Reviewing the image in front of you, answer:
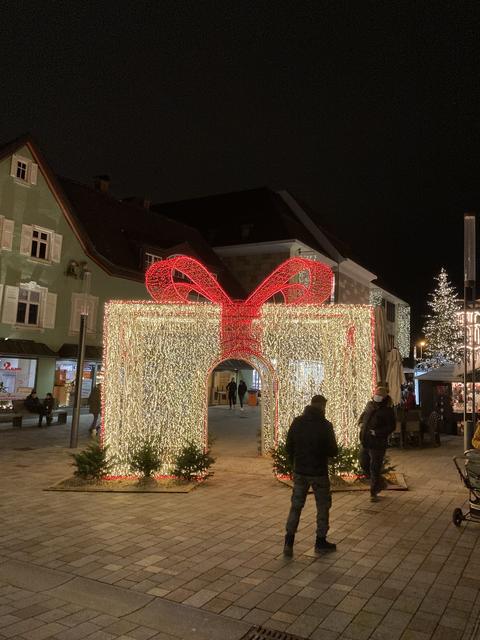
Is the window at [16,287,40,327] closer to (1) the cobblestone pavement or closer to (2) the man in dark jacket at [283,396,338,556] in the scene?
(1) the cobblestone pavement

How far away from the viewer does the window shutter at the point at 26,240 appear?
2195 centimetres

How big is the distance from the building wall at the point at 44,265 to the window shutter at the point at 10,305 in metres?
0.18

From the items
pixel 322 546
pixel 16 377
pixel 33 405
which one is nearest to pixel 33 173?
pixel 16 377

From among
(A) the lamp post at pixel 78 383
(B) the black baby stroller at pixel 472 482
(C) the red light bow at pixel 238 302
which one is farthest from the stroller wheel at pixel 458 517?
(A) the lamp post at pixel 78 383

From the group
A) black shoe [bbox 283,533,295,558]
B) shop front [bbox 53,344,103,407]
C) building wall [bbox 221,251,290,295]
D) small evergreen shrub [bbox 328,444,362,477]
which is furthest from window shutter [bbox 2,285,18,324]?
black shoe [bbox 283,533,295,558]

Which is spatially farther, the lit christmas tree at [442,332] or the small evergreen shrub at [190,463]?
the lit christmas tree at [442,332]

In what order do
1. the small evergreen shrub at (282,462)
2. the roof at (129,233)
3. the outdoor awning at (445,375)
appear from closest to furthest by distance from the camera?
the small evergreen shrub at (282,462), the outdoor awning at (445,375), the roof at (129,233)

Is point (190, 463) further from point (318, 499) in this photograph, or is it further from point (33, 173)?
point (33, 173)

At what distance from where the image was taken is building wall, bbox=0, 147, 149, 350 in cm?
2155

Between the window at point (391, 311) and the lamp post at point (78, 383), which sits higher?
the window at point (391, 311)

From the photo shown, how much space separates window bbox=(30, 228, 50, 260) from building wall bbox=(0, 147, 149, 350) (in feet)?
1.05

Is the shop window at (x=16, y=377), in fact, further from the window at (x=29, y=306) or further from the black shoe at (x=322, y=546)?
the black shoe at (x=322, y=546)

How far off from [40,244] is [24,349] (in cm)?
478

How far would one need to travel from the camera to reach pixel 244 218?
114ft
